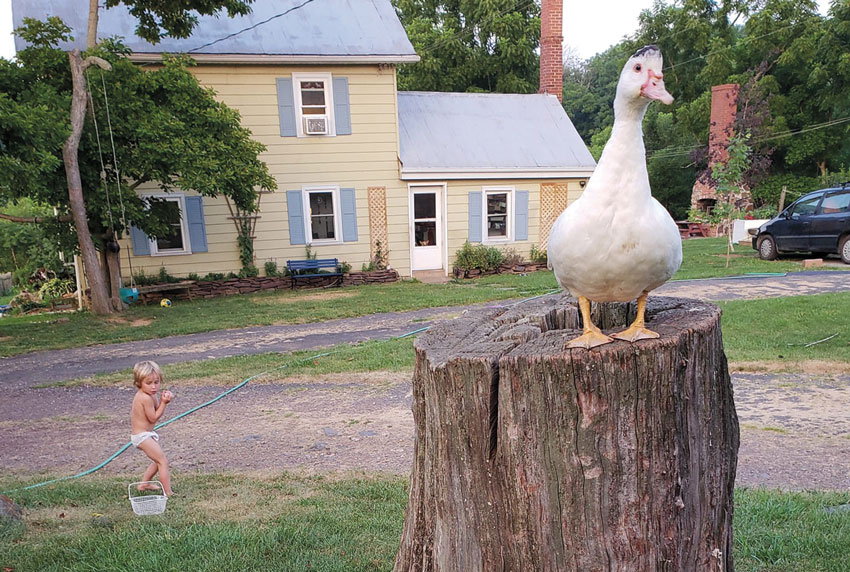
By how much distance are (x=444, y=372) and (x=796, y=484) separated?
142 inches

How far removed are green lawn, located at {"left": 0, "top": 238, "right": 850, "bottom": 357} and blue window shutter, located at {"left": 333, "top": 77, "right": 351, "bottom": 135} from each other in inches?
170

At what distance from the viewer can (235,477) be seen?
428cm

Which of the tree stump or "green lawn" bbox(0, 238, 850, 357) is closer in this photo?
the tree stump

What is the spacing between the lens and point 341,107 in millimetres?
14633

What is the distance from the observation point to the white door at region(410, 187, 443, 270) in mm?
15688

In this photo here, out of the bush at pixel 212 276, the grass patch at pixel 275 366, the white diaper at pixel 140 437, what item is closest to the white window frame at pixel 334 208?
the bush at pixel 212 276

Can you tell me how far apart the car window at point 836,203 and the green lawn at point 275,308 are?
1546mm

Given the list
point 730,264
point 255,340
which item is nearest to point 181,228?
point 255,340

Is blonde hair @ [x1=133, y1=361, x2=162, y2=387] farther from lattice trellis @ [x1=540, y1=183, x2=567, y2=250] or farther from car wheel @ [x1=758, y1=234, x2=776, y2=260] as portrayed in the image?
car wheel @ [x1=758, y1=234, x2=776, y2=260]

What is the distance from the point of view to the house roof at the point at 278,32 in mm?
13438

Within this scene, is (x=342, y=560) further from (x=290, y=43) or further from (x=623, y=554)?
(x=290, y=43)

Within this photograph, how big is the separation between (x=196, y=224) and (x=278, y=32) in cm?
551

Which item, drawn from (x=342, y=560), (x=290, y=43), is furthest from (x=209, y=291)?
(x=342, y=560)

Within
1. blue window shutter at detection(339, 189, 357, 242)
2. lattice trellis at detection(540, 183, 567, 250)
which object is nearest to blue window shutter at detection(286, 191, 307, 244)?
blue window shutter at detection(339, 189, 357, 242)
